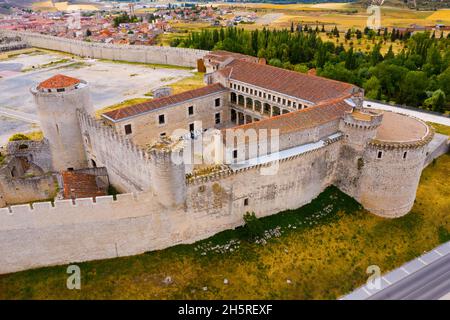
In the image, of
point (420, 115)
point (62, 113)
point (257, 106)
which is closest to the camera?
point (62, 113)

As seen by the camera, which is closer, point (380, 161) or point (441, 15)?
point (380, 161)

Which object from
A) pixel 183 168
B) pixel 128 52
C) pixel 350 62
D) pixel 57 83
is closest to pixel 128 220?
pixel 183 168

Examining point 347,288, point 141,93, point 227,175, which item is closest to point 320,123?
point 227,175

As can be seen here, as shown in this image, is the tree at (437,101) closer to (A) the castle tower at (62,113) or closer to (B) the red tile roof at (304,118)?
(B) the red tile roof at (304,118)

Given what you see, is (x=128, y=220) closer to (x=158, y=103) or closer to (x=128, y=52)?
(x=158, y=103)

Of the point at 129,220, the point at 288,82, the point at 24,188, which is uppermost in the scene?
the point at 288,82

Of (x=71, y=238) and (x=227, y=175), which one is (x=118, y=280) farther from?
(x=227, y=175)
